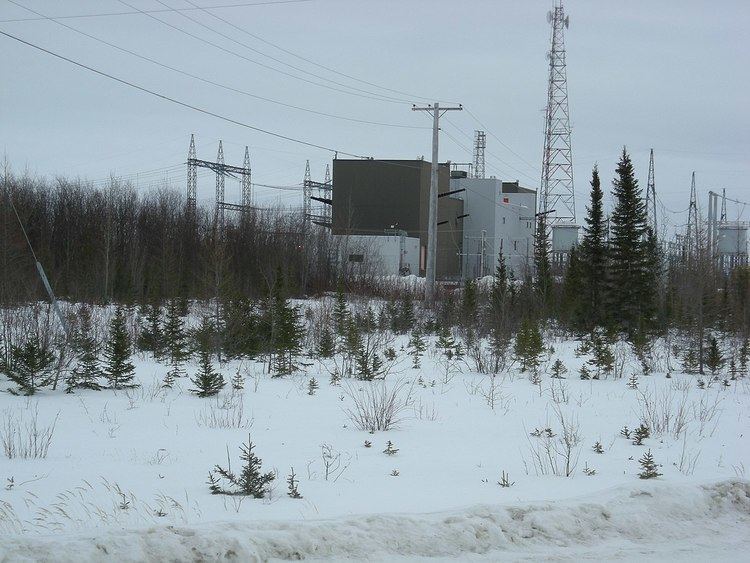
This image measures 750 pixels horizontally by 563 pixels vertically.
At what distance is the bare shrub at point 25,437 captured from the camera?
8.52 m

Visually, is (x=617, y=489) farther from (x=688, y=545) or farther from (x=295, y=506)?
(x=295, y=506)

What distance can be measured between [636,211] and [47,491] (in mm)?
27880

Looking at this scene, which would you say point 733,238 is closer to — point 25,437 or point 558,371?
point 558,371

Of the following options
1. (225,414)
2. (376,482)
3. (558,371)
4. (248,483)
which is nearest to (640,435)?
(376,482)

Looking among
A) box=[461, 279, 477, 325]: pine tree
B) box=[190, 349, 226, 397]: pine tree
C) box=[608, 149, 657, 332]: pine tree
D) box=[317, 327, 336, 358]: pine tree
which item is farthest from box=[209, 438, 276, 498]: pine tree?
box=[608, 149, 657, 332]: pine tree

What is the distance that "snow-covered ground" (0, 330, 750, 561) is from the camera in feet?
19.5

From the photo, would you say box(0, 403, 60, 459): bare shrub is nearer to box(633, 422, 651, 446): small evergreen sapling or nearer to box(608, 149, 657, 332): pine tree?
box(633, 422, 651, 446): small evergreen sapling

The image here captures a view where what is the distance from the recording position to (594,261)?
105ft

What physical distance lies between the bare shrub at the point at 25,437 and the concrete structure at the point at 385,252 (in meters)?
43.4

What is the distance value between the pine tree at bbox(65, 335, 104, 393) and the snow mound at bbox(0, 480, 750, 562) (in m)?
8.32

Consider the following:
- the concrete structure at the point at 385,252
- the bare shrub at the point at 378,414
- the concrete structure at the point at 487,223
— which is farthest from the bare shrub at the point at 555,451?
the concrete structure at the point at 487,223

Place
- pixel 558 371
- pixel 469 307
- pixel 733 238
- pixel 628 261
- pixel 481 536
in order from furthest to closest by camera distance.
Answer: pixel 733 238, pixel 628 261, pixel 469 307, pixel 558 371, pixel 481 536

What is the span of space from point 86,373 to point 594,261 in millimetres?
24000

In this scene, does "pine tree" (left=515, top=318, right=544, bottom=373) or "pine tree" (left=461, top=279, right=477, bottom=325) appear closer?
"pine tree" (left=515, top=318, right=544, bottom=373)
